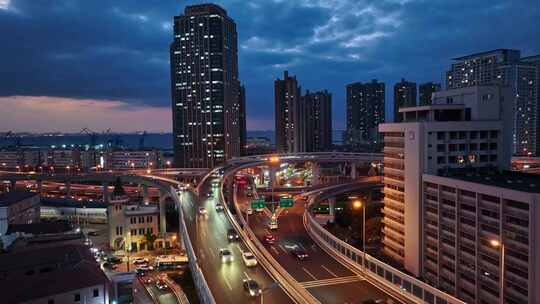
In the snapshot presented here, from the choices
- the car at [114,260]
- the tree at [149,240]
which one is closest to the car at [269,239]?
the car at [114,260]

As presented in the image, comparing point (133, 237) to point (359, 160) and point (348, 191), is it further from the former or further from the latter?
point (359, 160)

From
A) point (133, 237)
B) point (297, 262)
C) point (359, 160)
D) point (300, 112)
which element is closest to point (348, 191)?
point (359, 160)

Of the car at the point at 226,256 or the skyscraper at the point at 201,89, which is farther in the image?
the skyscraper at the point at 201,89

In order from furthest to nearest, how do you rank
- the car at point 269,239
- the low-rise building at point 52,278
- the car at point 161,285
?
the car at point 161,285, the car at point 269,239, the low-rise building at point 52,278

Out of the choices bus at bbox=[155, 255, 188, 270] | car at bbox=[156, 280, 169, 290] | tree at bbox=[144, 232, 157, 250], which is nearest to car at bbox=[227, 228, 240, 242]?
car at bbox=[156, 280, 169, 290]

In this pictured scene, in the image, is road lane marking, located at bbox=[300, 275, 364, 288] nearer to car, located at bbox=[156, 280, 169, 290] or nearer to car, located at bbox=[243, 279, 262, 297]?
car, located at bbox=[243, 279, 262, 297]

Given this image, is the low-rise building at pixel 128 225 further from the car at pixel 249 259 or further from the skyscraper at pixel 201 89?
the skyscraper at pixel 201 89
